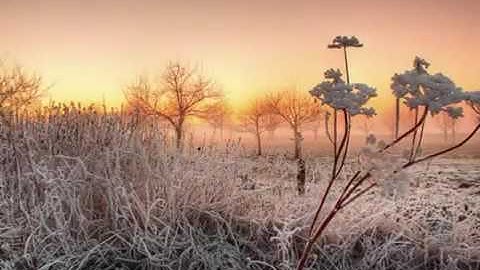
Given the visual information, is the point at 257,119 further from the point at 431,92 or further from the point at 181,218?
the point at 431,92

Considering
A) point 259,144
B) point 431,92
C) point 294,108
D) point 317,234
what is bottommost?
point 317,234

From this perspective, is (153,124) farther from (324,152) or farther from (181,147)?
(324,152)

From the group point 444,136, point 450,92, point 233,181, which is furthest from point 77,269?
point 444,136

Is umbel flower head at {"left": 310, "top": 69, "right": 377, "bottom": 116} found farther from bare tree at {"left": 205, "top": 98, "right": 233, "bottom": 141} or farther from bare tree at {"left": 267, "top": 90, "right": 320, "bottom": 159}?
bare tree at {"left": 267, "top": 90, "right": 320, "bottom": 159}

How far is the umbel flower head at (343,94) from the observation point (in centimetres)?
172

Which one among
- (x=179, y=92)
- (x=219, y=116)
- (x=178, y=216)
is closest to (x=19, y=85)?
(x=179, y=92)

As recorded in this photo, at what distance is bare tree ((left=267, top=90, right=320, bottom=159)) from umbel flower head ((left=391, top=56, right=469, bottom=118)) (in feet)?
11.6

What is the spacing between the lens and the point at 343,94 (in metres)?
1.74

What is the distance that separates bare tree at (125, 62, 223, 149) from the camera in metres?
6.54

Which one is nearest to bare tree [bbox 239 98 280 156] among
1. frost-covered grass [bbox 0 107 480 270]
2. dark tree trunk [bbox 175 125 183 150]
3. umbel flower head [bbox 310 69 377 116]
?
dark tree trunk [bbox 175 125 183 150]

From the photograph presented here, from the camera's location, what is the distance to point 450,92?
163 centimetres

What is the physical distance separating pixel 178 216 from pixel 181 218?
0.06ft

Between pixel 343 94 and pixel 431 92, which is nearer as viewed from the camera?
pixel 431 92

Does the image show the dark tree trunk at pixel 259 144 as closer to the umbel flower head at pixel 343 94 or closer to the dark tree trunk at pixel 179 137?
the dark tree trunk at pixel 179 137
